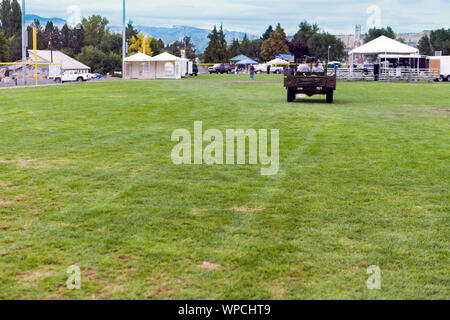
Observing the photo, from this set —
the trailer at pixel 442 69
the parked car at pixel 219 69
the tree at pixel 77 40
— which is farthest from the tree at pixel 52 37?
the trailer at pixel 442 69

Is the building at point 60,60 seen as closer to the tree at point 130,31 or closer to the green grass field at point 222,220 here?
the tree at point 130,31

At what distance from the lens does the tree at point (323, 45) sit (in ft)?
449

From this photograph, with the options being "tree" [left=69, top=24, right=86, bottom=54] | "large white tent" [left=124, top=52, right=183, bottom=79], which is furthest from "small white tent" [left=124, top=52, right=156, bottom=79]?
"tree" [left=69, top=24, right=86, bottom=54]

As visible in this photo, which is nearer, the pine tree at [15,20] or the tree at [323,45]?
the pine tree at [15,20]

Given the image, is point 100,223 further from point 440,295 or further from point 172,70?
point 172,70

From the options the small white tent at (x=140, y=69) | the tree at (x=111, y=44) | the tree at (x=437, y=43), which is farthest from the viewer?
the tree at (x=437, y=43)

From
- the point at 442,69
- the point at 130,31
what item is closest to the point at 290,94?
the point at 442,69

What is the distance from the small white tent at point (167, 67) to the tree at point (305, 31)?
85936 mm

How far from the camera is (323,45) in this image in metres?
137

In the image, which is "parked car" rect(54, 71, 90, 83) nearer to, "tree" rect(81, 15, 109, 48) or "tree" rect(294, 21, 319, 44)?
"tree" rect(81, 15, 109, 48)

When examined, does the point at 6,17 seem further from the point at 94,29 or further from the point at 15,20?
the point at 94,29

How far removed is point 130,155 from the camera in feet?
36.2

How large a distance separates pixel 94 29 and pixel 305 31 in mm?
53947
